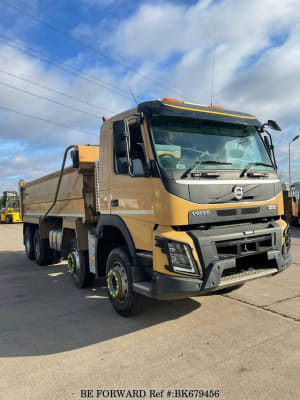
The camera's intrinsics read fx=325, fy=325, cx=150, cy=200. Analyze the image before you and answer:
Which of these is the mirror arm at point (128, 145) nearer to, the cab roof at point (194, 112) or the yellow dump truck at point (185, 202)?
the yellow dump truck at point (185, 202)

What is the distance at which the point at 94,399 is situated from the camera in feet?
9.01

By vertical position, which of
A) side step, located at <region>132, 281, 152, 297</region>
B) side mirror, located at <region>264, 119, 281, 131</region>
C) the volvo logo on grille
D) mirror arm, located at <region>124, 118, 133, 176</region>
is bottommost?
side step, located at <region>132, 281, 152, 297</region>

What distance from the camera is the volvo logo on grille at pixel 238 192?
13.0 ft

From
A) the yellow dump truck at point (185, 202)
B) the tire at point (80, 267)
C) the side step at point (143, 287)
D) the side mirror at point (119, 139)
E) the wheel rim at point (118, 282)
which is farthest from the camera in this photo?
the tire at point (80, 267)

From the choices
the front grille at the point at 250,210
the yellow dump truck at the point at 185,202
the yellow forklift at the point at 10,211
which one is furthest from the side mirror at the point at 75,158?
the yellow forklift at the point at 10,211

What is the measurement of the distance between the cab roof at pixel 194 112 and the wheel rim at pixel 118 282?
212 centimetres

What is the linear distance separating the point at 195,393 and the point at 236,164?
2.68 m

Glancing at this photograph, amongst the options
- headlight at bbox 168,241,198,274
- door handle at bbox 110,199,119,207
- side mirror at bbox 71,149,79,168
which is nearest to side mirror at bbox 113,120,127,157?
door handle at bbox 110,199,119,207

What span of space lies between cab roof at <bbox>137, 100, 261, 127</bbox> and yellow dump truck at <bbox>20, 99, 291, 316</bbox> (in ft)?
0.05

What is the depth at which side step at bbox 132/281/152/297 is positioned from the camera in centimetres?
378

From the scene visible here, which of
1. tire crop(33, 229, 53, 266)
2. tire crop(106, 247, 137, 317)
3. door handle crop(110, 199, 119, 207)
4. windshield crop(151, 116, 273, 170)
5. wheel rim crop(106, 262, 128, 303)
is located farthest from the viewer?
tire crop(33, 229, 53, 266)

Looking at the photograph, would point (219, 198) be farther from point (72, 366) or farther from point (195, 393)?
point (72, 366)

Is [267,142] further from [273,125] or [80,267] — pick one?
[80,267]

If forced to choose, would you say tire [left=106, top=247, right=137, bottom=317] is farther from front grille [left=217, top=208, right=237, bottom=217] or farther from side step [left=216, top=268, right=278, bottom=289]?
front grille [left=217, top=208, right=237, bottom=217]
